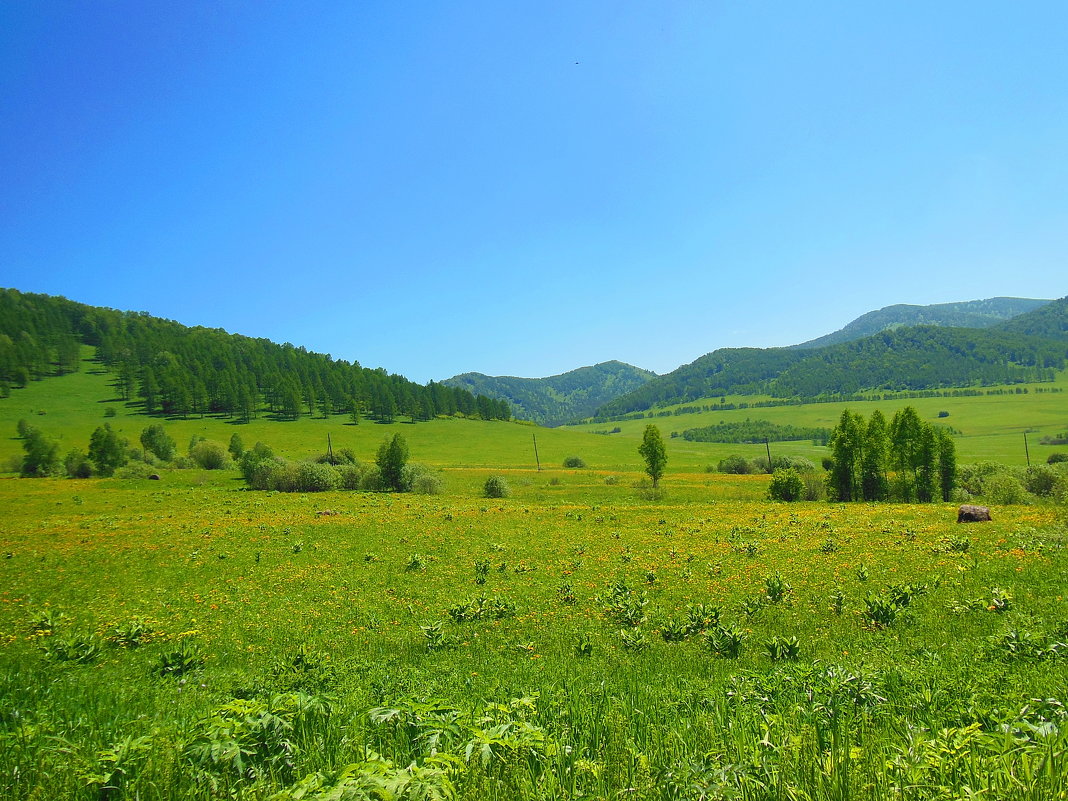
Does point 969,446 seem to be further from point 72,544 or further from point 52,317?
point 52,317

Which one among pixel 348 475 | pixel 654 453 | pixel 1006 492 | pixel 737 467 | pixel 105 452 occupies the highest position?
pixel 105 452

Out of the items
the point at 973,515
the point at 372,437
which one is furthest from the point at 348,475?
the point at 372,437

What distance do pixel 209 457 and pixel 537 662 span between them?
9443 centimetres

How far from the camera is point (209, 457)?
84.7 metres

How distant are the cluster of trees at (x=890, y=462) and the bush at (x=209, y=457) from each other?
318 feet

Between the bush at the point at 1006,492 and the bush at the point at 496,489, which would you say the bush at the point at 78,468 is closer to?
the bush at the point at 496,489

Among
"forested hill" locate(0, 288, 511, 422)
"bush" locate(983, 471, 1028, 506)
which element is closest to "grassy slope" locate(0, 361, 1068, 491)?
"forested hill" locate(0, 288, 511, 422)

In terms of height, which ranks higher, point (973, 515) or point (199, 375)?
point (199, 375)

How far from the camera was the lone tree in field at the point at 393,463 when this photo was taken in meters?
65.2

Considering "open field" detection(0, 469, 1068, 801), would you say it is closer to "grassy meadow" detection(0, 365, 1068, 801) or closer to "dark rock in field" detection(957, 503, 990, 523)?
"grassy meadow" detection(0, 365, 1068, 801)

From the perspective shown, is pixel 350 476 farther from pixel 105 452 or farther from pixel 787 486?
pixel 787 486

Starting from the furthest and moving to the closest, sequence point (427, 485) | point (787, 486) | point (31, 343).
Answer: point (31, 343) < point (427, 485) < point (787, 486)

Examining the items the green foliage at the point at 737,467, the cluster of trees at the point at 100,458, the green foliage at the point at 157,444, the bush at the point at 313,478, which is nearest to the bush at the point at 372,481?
the bush at the point at 313,478

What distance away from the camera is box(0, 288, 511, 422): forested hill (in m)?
142
